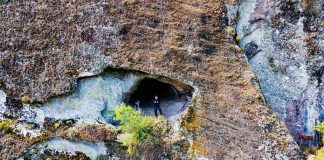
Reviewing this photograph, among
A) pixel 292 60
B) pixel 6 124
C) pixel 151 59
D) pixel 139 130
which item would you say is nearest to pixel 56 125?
pixel 6 124

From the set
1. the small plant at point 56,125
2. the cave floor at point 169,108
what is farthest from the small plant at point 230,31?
the small plant at point 56,125

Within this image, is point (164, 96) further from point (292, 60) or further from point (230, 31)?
point (292, 60)

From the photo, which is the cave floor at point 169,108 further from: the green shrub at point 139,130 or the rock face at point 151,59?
the rock face at point 151,59

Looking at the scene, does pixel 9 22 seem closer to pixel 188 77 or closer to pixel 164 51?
pixel 164 51

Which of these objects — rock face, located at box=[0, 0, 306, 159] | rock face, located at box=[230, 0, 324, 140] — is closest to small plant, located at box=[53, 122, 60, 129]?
rock face, located at box=[0, 0, 306, 159]

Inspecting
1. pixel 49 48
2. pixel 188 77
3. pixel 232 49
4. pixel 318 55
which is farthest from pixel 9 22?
pixel 318 55

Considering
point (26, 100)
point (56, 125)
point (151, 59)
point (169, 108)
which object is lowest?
point (56, 125)
